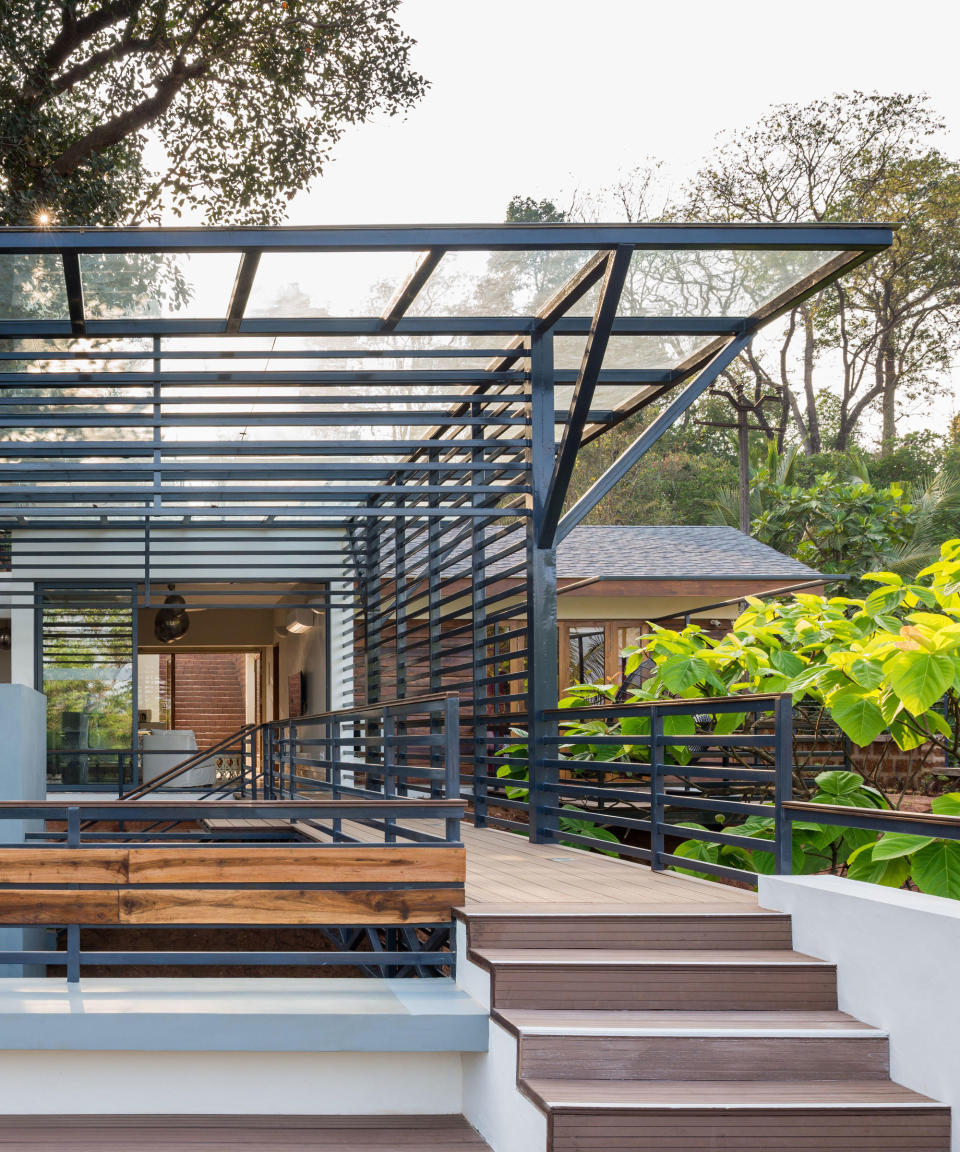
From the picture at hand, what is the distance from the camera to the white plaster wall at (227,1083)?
458cm

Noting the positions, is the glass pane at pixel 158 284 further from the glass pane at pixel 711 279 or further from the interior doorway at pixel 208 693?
the interior doorway at pixel 208 693

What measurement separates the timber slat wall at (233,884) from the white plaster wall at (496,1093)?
31 cm

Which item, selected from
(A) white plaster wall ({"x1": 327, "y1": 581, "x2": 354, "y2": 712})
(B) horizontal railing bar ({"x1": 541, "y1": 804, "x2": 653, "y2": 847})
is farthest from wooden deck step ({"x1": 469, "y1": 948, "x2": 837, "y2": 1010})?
(A) white plaster wall ({"x1": 327, "y1": 581, "x2": 354, "y2": 712})

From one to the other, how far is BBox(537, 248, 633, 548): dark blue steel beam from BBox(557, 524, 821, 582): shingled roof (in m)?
7.83

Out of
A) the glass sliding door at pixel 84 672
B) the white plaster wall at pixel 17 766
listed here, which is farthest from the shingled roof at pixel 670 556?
the white plaster wall at pixel 17 766

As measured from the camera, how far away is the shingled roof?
1611 centimetres

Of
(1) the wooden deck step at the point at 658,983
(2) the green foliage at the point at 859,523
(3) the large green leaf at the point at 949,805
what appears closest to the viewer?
(1) the wooden deck step at the point at 658,983

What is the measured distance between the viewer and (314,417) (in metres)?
8.67

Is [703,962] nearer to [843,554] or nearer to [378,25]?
[378,25]

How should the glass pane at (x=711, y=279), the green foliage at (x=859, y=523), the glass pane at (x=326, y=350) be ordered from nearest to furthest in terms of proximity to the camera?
the glass pane at (x=711, y=279)
the glass pane at (x=326, y=350)
the green foliage at (x=859, y=523)

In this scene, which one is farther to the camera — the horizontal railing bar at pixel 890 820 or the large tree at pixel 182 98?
the large tree at pixel 182 98

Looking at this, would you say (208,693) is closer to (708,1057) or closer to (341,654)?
(341,654)

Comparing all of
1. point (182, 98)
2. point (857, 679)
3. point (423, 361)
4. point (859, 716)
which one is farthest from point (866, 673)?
point (182, 98)

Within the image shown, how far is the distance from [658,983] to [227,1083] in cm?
156
